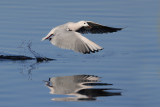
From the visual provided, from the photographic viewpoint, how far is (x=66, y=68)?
10.5m

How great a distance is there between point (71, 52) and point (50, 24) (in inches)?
88.2

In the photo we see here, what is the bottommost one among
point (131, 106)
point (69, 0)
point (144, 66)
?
point (131, 106)

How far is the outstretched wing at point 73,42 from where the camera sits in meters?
10.2

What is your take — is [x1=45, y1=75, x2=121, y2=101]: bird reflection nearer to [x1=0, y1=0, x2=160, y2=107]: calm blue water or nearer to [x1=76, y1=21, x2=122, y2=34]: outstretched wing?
[x1=0, y1=0, x2=160, y2=107]: calm blue water

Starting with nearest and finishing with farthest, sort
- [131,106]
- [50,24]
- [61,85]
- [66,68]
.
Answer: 1. [131,106]
2. [61,85]
3. [66,68]
4. [50,24]

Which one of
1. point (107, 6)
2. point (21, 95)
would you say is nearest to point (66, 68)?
point (21, 95)

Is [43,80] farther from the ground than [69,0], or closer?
closer

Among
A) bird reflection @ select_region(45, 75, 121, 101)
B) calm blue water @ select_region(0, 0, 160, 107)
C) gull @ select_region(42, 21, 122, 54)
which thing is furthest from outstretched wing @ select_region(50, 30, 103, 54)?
bird reflection @ select_region(45, 75, 121, 101)

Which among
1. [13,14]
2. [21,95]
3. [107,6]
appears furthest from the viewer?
[107,6]

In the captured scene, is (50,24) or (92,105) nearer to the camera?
(92,105)

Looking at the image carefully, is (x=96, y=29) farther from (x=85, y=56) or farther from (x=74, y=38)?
(x=74, y=38)

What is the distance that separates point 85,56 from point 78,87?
2.86 m

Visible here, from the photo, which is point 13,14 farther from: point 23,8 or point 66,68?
point 66,68

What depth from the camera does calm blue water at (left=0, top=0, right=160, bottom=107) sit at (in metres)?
8.32
